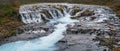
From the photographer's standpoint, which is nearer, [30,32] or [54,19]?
[30,32]

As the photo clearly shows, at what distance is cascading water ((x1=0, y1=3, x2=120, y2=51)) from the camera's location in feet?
101

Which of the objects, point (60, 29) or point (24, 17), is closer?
point (60, 29)

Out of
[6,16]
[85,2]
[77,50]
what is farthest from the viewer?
[85,2]

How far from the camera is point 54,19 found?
49.4 metres

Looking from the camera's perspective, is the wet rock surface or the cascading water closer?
the cascading water

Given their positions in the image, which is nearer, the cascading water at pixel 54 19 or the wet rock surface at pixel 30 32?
the cascading water at pixel 54 19

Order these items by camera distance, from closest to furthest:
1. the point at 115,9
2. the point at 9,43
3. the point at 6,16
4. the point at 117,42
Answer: the point at 117,42 < the point at 9,43 < the point at 6,16 < the point at 115,9

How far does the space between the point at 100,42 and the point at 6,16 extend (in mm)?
20273

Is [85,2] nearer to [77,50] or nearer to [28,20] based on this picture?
[28,20]

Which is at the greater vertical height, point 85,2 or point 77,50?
point 77,50

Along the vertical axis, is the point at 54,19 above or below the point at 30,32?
below

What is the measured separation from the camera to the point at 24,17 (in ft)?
152

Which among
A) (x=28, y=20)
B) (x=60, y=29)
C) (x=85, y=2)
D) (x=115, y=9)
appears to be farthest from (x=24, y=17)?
(x=85, y=2)

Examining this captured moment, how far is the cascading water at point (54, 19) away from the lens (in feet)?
101
